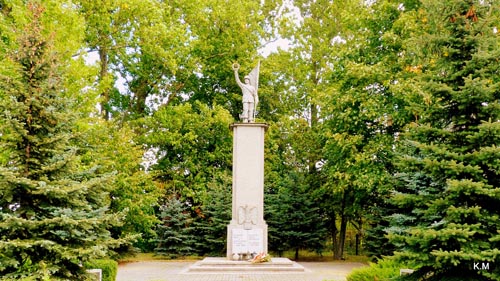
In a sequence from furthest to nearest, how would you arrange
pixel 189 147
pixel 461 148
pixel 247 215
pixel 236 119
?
pixel 236 119 < pixel 189 147 < pixel 247 215 < pixel 461 148

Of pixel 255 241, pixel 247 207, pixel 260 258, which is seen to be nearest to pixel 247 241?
pixel 255 241

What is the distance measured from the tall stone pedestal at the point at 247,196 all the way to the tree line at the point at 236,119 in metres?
3.05

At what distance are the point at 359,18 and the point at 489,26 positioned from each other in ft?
41.2

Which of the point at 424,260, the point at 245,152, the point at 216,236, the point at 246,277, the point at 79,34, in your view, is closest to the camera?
the point at 424,260

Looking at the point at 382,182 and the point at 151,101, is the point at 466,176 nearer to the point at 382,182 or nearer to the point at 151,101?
the point at 382,182

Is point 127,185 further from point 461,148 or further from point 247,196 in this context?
point 461,148

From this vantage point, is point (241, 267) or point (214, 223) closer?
point (241, 267)

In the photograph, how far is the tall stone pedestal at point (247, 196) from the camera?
17375 mm

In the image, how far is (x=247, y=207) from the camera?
58.7ft

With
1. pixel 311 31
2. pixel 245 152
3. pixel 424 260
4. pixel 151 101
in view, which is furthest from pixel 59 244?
pixel 311 31

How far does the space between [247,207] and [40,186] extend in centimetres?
1097

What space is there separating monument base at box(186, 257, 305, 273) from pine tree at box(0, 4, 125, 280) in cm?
798

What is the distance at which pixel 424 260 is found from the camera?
707cm

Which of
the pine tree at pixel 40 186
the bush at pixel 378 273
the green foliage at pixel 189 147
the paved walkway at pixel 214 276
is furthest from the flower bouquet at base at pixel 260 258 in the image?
the pine tree at pixel 40 186
